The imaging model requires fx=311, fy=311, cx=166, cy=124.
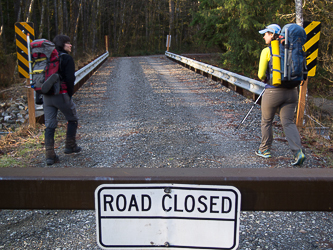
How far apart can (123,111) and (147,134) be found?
87.3 inches

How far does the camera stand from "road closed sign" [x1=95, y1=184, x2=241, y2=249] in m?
1.45

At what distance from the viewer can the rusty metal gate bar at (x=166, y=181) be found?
1.47m

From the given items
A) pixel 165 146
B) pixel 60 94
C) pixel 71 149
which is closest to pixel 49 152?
pixel 71 149

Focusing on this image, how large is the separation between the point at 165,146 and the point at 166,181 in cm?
415

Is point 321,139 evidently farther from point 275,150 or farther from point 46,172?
point 46,172

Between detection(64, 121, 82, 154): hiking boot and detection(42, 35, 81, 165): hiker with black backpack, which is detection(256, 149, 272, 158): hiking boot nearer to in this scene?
detection(64, 121, 82, 154): hiking boot

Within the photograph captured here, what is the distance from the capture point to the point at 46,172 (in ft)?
5.03

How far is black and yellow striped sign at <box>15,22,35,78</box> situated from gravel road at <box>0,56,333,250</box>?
177cm

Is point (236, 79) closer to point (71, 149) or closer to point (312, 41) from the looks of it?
point (312, 41)

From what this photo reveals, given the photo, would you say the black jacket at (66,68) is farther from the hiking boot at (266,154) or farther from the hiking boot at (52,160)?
the hiking boot at (266,154)

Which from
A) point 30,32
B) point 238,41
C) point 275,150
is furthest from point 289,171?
Answer: point 238,41

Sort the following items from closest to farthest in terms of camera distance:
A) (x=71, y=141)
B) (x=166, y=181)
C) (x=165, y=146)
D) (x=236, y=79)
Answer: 1. (x=166, y=181)
2. (x=71, y=141)
3. (x=165, y=146)
4. (x=236, y=79)

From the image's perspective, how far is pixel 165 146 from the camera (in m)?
5.60

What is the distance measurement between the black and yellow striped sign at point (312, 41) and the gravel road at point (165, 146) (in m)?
1.52
